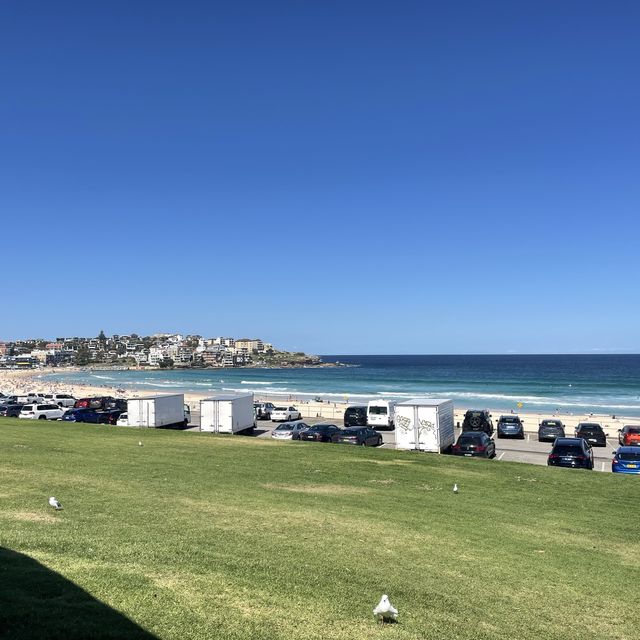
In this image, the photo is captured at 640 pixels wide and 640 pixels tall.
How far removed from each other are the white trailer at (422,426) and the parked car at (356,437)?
10.9ft

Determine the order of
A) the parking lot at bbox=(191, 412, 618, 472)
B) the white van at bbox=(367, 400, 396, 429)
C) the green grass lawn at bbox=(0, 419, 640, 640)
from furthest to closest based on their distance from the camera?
the white van at bbox=(367, 400, 396, 429)
the parking lot at bbox=(191, 412, 618, 472)
the green grass lawn at bbox=(0, 419, 640, 640)

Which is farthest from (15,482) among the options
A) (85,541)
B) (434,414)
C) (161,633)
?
(434,414)

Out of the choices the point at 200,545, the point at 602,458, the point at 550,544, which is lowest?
the point at 602,458

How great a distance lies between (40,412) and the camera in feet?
151

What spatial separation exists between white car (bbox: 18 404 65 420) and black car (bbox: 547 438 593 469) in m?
37.3

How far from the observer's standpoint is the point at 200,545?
9.91 meters

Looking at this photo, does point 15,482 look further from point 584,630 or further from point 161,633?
point 584,630

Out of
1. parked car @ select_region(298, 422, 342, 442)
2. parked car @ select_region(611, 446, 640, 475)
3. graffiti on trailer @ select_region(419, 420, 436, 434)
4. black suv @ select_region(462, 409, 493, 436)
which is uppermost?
graffiti on trailer @ select_region(419, 420, 436, 434)

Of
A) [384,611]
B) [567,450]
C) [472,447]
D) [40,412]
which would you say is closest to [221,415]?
[472,447]

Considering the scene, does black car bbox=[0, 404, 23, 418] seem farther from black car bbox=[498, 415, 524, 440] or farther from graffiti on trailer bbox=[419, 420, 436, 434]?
black car bbox=[498, 415, 524, 440]

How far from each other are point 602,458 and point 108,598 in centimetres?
3176

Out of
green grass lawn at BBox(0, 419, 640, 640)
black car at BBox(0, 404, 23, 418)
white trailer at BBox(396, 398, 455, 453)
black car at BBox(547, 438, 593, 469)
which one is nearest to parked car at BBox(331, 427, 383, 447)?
white trailer at BBox(396, 398, 455, 453)

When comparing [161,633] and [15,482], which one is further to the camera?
[15,482]

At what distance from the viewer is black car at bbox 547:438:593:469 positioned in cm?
2578
